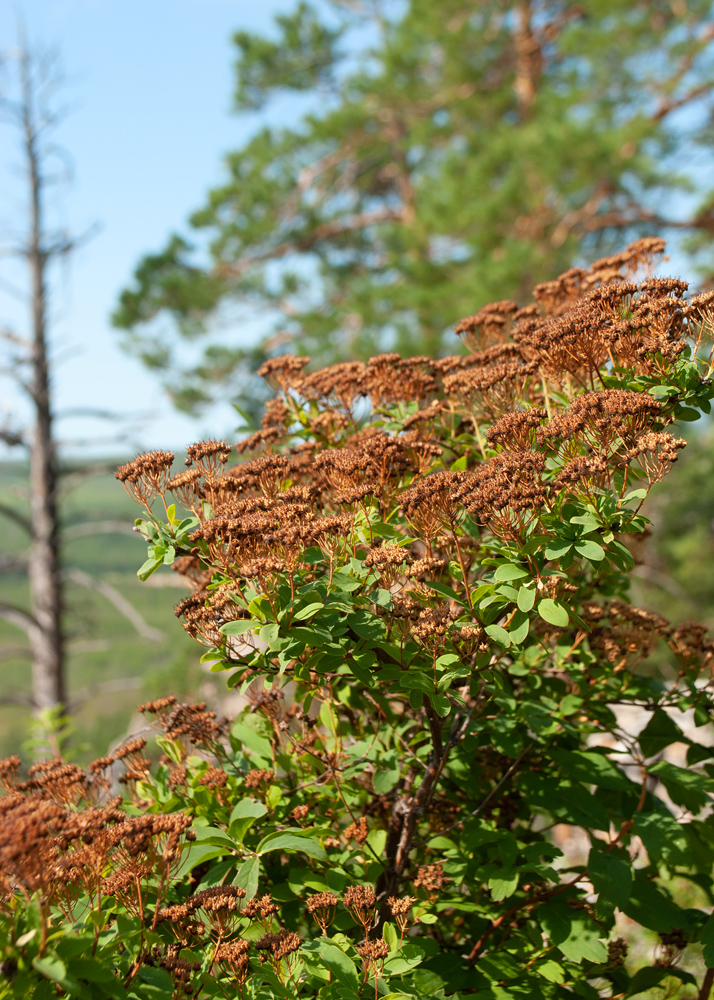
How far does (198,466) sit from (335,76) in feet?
63.8

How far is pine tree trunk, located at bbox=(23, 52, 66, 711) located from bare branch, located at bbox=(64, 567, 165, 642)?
0.50 meters

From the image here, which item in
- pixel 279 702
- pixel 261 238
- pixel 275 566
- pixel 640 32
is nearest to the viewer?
pixel 275 566

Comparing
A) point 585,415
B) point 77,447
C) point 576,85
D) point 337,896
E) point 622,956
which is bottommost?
point 622,956

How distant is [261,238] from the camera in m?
16.7

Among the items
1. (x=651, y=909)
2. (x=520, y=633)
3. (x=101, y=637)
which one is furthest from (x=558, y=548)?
(x=101, y=637)

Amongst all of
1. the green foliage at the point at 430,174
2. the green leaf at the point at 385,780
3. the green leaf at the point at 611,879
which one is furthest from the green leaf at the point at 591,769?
the green foliage at the point at 430,174

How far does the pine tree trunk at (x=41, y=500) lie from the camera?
12133mm

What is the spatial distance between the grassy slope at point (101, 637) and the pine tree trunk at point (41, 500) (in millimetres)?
308

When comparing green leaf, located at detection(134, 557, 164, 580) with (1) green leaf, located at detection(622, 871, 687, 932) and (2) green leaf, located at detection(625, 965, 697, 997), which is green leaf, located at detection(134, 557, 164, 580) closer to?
(1) green leaf, located at detection(622, 871, 687, 932)

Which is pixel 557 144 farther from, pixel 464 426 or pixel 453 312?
pixel 464 426

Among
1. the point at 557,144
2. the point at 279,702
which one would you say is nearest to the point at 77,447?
the point at 557,144

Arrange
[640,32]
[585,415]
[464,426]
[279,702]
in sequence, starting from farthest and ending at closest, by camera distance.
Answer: [640,32] → [464,426] → [279,702] → [585,415]

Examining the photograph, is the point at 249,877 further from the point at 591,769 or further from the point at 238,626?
the point at 591,769

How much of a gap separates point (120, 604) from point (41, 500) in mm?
2222
